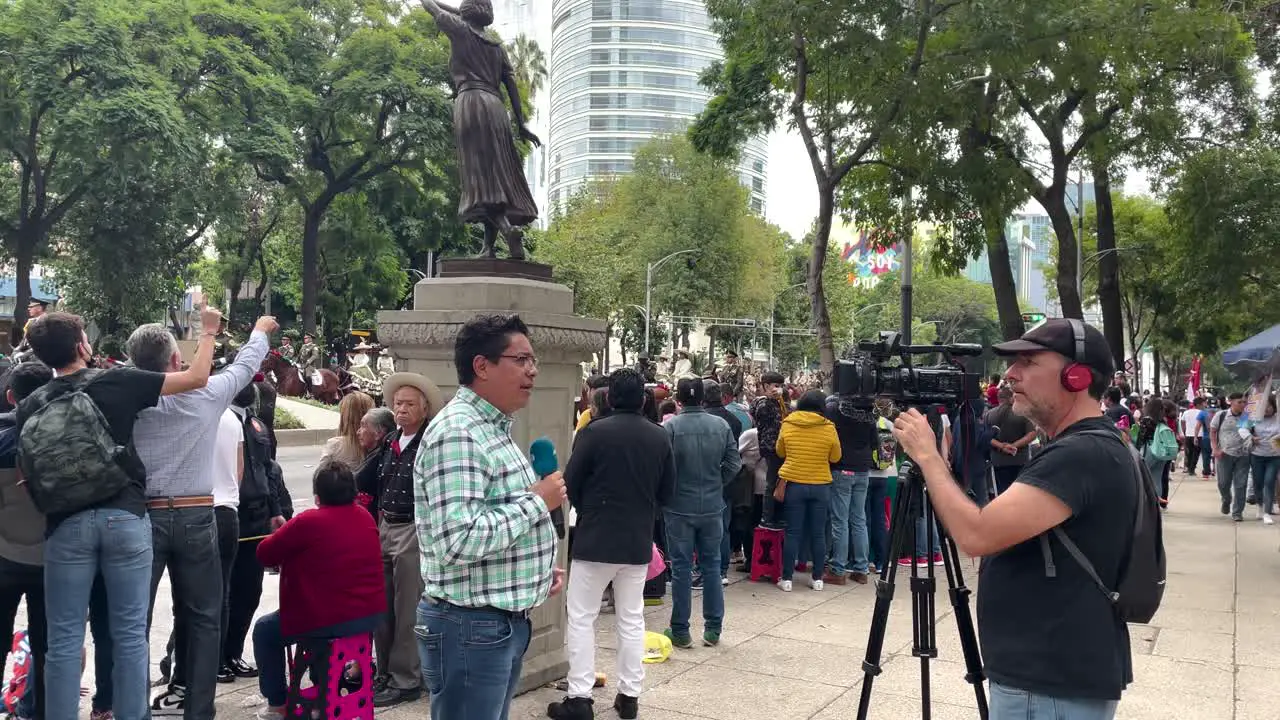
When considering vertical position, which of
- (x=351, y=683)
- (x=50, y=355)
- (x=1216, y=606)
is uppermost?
(x=50, y=355)

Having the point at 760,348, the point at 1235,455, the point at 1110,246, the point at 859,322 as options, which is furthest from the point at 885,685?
the point at 859,322

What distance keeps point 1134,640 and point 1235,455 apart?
8.82 m

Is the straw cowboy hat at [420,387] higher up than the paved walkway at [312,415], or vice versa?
the straw cowboy hat at [420,387]

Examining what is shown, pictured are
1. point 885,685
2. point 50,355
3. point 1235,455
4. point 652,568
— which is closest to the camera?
point 50,355

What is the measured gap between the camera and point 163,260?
3077 centimetres

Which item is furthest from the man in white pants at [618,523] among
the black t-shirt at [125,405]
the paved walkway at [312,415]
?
the paved walkway at [312,415]

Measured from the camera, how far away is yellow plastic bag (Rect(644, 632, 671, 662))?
6.84m

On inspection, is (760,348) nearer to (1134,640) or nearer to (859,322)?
(859,322)

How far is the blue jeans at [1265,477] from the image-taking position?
46.8 feet

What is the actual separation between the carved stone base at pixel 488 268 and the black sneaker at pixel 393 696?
7.53 ft

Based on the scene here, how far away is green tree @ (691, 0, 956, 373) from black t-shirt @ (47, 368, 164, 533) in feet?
32.8

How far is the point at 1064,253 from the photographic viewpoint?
62.8 ft

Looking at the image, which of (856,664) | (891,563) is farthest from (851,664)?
(891,563)

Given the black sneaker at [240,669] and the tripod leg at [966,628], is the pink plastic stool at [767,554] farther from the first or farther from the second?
the tripod leg at [966,628]
